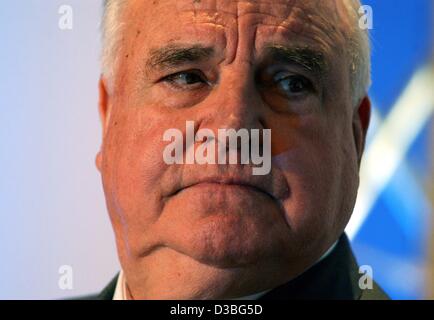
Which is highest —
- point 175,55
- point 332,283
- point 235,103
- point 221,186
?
point 175,55

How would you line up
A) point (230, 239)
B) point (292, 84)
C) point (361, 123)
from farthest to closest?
point (361, 123)
point (292, 84)
point (230, 239)

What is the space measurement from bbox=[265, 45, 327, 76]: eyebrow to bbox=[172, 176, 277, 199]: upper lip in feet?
0.66

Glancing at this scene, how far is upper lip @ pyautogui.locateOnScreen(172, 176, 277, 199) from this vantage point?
98 cm

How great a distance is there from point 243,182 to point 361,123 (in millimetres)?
334

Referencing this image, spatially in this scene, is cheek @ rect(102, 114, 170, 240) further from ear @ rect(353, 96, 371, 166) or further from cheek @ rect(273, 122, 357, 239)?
ear @ rect(353, 96, 371, 166)

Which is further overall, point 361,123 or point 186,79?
point 361,123

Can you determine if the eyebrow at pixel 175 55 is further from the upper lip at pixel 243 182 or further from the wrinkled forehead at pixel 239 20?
the upper lip at pixel 243 182

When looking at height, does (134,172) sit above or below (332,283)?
above

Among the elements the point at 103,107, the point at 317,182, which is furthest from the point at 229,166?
the point at 103,107

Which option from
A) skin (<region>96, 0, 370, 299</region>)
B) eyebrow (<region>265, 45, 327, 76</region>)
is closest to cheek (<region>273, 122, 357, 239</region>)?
skin (<region>96, 0, 370, 299</region>)

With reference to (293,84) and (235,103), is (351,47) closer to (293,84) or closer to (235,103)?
(293,84)

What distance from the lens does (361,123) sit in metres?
1.21

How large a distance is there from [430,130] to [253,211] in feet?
1.45

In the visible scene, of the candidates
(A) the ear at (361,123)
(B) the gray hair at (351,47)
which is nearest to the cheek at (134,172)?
(B) the gray hair at (351,47)
